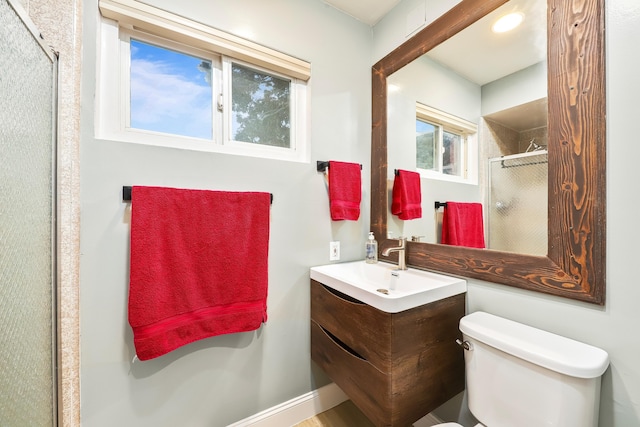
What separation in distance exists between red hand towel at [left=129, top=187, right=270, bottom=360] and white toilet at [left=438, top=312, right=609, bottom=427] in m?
0.94

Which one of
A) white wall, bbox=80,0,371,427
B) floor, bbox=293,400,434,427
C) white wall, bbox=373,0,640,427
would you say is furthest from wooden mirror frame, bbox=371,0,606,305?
floor, bbox=293,400,434,427

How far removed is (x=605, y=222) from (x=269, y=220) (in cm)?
125

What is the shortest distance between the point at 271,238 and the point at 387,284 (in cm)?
69

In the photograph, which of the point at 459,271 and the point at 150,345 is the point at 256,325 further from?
the point at 459,271

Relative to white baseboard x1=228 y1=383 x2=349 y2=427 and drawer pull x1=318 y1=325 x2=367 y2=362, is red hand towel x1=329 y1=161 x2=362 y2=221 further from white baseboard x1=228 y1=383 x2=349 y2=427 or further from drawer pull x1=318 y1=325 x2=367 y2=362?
white baseboard x1=228 y1=383 x2=349 y2=427

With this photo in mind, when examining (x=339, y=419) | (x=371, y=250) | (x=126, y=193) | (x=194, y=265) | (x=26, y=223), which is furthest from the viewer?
(x=371, y=250)

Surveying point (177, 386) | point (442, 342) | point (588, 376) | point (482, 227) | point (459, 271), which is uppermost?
point (482, 227)

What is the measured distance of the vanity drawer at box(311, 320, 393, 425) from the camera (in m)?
0.92

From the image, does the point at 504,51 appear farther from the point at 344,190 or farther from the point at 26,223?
the point at 26,223

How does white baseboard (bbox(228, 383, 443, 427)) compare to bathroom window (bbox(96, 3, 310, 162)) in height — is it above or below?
below

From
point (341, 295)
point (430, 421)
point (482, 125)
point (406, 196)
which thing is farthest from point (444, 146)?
point (430, 421)

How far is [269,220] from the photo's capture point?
125 centimetres

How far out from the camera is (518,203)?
98 cm

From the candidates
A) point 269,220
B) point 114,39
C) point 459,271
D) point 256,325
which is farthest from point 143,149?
point 459,271
